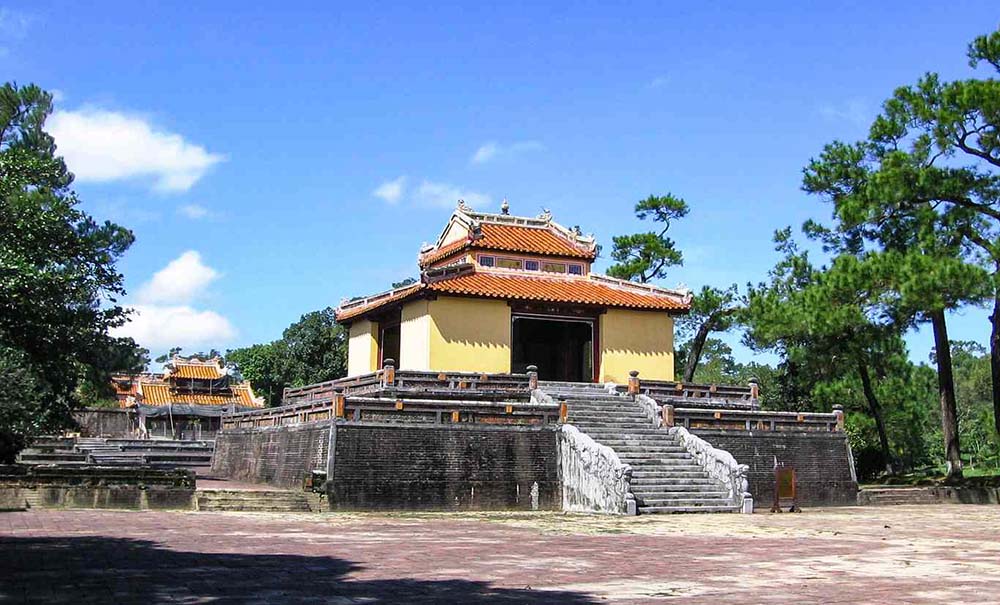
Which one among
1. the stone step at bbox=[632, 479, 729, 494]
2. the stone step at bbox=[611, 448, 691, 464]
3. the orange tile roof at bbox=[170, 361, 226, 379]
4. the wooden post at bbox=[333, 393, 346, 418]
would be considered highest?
the orange tile roof at bbox=[170, 361, 226, 379]

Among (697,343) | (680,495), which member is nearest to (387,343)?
(697,343)

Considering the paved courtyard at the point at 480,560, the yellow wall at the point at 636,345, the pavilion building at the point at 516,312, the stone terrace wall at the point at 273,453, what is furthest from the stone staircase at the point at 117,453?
the yellow wall at the point at 636,345

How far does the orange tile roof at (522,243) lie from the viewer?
29703 millimetres

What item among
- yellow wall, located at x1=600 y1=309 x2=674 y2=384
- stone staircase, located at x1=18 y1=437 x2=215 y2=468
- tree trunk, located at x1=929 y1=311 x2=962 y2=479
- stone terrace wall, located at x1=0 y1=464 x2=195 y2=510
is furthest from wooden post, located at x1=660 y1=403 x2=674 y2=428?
stone staircase, located at x1=18 y1=437 x2=215 y2=468

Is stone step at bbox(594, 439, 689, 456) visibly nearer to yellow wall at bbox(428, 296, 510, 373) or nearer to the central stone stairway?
the central stone stairway

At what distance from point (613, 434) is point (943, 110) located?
11.4 meters

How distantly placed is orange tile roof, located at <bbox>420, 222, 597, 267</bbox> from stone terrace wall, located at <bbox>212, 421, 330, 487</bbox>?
8.67 m

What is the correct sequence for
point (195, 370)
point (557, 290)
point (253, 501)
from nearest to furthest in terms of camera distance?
point (253, 501)
point (557, 290)
point (195, 370)

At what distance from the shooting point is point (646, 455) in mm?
21000

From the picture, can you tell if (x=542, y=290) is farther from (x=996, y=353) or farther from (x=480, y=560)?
(x=480, y=560)

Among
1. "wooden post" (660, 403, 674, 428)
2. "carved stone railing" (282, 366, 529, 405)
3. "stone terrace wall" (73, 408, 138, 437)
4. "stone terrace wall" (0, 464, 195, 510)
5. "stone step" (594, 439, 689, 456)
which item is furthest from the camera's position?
"stone terrace wall" (73, 408, 138, 437)

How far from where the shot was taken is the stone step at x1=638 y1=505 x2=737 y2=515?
746 inches

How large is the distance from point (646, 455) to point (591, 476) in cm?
180

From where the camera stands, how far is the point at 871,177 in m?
24.9
